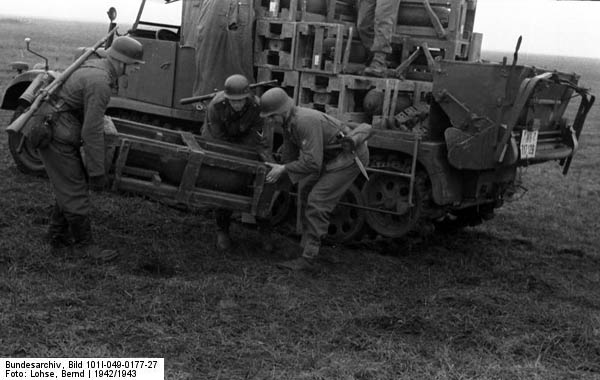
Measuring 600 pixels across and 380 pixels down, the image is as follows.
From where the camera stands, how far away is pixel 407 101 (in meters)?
8.09

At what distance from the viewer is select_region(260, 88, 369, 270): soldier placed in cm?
673

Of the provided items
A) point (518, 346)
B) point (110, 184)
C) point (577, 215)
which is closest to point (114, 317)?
point (110, 184)

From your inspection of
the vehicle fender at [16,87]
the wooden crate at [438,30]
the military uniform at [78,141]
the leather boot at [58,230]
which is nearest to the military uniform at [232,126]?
the military uniform at [78,141]

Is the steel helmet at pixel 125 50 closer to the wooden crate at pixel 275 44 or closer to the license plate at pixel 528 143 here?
the wooden crate at pixel 275 44

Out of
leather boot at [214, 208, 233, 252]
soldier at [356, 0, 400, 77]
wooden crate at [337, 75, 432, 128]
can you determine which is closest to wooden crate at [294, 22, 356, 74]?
wooden crate at [337, 75, 432, 128]

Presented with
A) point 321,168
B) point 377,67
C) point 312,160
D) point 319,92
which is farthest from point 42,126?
point 377,67

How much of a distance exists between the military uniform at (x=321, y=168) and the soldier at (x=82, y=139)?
4.56 ft

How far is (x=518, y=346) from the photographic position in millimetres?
5500

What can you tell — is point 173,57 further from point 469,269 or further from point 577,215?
point 577,215

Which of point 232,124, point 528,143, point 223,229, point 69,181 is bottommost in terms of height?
point 223,229

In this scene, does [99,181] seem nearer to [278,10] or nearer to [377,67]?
[278,10]

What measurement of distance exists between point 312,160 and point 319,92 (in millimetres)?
1501

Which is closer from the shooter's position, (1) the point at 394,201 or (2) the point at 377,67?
(1) the point at 394,201

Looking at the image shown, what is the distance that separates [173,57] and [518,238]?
4069 millimetres
